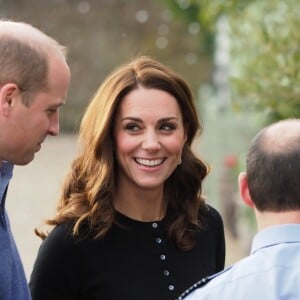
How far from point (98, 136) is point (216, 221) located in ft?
2.14

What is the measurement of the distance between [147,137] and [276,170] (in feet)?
3.71

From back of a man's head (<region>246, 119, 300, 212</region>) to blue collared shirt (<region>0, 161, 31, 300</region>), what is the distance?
0.76 m

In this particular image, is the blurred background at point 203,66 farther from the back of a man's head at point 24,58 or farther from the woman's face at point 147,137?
the back of a man's head at point 24,58

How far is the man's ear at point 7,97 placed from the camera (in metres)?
3.07

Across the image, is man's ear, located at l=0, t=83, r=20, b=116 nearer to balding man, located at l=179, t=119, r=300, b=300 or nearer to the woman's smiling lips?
balding man, located at l=179, t=119, r=300, b=300

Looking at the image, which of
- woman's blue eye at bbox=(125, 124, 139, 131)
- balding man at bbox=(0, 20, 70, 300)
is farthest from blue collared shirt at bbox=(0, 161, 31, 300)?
woman's blue eye at bbox=(125, 124, 139, 131)

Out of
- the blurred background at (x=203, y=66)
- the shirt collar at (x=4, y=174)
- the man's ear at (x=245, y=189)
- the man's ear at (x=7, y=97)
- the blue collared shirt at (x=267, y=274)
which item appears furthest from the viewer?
the blurred background at (x=203, y=66)

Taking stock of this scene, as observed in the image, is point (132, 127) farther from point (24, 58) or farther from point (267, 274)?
point (267, 274)

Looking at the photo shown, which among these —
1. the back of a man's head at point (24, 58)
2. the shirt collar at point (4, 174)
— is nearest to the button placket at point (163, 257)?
the shirt collar at point (4, 174)

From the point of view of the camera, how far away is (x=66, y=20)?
74.1 ft

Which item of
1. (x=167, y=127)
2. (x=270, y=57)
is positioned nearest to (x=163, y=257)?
(x=167, y=127)

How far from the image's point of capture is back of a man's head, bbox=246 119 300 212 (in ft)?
9.00

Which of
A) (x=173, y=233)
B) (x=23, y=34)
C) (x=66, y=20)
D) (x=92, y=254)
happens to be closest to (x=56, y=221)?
(x=92, y=254)

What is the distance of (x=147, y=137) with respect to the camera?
385 centimetres
